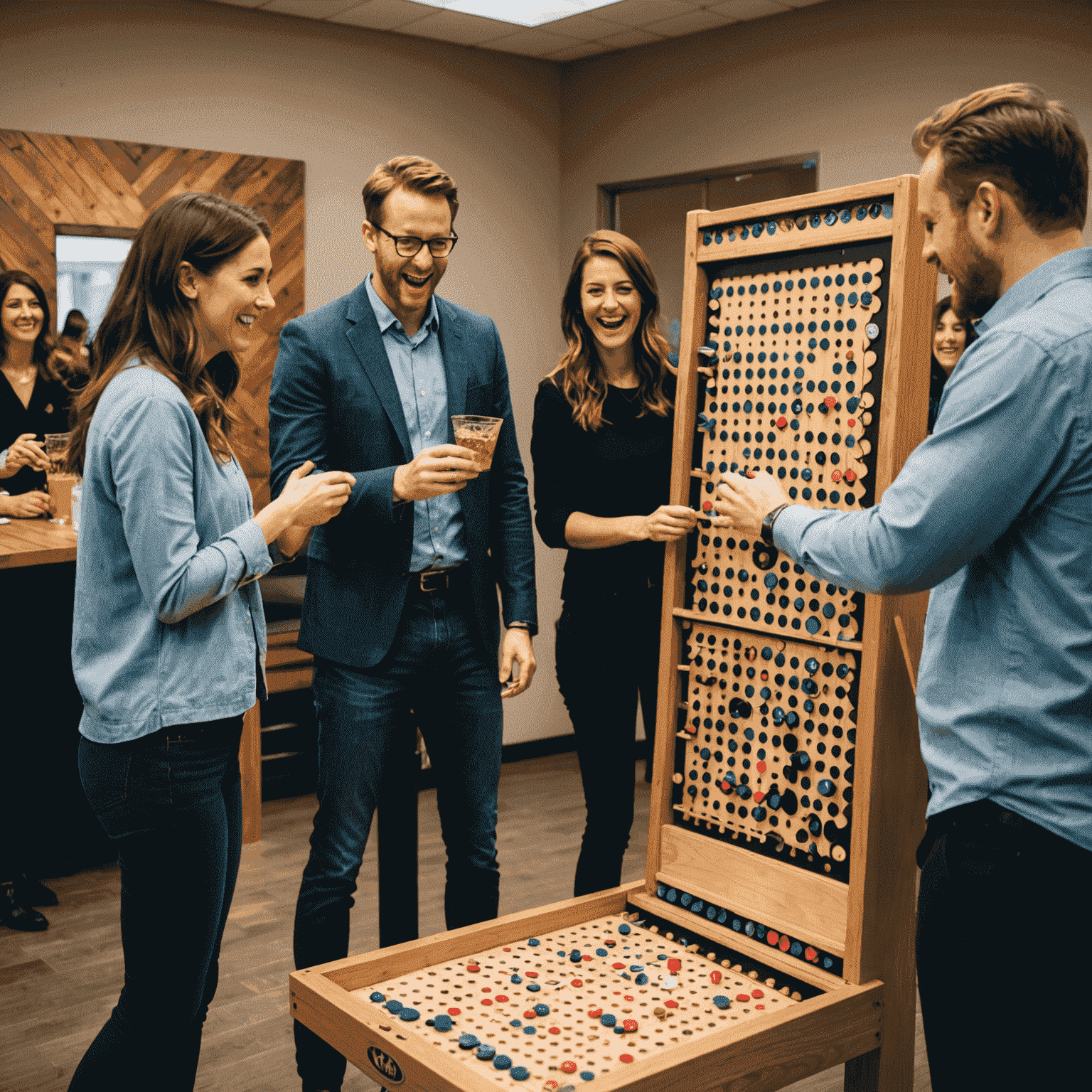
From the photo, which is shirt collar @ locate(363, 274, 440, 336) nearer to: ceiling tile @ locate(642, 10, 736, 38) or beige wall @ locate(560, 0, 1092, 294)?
beige wall @ locate(560, 0, 1092, 294)

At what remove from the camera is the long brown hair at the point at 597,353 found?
2768 millimetres

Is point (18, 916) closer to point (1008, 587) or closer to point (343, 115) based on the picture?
point (1008, 587)

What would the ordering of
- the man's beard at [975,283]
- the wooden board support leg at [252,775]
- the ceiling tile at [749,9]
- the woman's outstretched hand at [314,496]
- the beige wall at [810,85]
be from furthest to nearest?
the ceiling tile at [749,9]
the wooden board support leg at [252,775]
the beige wall at [810,85]
the woman's outstretched hand at [314,496]
the man's beard at [975,283]

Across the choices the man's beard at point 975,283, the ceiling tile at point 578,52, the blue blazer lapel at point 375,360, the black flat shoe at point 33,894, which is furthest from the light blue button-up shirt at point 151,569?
the ceiling tile at point 578,52

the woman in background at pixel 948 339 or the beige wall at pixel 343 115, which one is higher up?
the beige wall at pixel 343 115

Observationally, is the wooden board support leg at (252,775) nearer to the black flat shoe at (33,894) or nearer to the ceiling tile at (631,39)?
the black flat shoe at (33,894)

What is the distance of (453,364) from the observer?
243 centimetres

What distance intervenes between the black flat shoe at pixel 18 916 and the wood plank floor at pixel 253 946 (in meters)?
Result: 0.03

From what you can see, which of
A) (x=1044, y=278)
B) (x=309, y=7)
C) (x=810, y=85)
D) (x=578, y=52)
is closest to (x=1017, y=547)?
(x=1044, y=278)

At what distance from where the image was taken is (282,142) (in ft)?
15.7

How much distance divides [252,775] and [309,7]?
2988 millimetres

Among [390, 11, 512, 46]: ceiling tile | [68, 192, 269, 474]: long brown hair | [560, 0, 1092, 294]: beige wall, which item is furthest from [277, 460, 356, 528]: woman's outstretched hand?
[390, 11, 512, 46]: ceiling tile

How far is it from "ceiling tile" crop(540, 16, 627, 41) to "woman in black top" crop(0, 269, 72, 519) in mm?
2351

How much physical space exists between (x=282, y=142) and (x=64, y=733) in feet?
8.26
